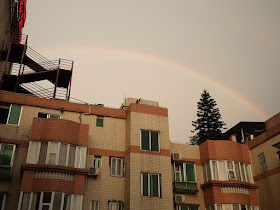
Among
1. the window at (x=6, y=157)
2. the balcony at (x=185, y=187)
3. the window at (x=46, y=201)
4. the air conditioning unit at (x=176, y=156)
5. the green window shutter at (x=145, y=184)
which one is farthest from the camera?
the air conditioning unit at (x=176, y=156)

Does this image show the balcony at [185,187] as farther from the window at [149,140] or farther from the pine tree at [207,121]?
the pine tree at [207,121]

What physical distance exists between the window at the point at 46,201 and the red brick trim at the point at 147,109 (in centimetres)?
881

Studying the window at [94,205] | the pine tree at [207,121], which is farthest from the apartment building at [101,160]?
the pine tree at [207,121]

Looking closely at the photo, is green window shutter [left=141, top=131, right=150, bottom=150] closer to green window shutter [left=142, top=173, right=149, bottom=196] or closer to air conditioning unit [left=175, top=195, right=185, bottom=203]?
green window shutter [left=142, top=173, right=149, bottom=196]

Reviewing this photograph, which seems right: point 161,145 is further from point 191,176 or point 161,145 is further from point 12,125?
point 12,125

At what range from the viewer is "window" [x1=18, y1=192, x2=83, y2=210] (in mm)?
18688

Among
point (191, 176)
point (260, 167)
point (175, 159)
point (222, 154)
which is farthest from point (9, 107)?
point (260, 167)

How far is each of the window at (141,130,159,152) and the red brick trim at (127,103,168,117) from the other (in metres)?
1.76

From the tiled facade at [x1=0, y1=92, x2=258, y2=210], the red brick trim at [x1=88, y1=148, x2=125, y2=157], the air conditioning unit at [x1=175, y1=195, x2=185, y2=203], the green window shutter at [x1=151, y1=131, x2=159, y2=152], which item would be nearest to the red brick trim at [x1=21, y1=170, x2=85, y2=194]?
the tiled facade at [x1=0, y1=92, x2=258, y2=210]

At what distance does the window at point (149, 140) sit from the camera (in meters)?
24.0

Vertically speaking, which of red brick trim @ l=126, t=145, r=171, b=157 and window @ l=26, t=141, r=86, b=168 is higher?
red brick trim @ l=126, t=145, r=171, b=157

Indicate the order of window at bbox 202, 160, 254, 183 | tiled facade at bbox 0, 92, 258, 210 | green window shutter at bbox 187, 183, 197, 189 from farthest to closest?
1. green window shutter at bbox 187, 183, 197, 189
2. window at bbox 202, 160, 254, 183
3. tiled facade at bbox 0, 92, 258, 210

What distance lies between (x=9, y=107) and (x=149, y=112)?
11.0 m

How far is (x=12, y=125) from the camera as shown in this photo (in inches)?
875
